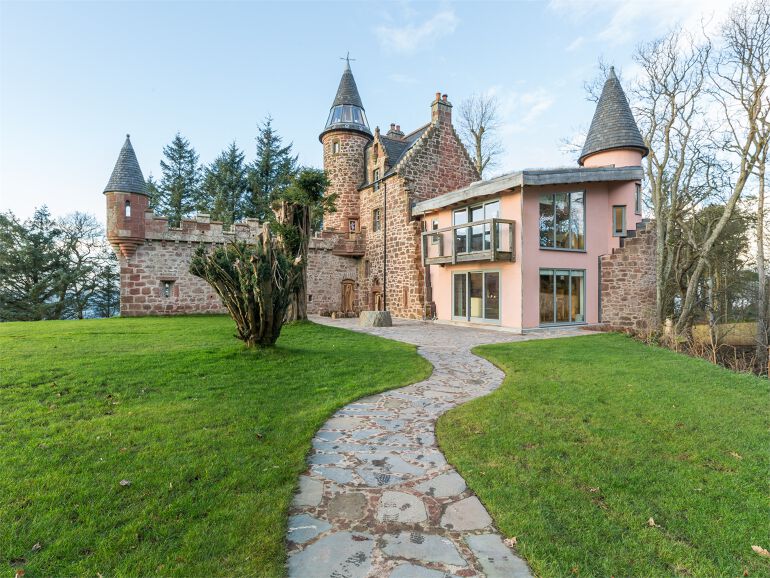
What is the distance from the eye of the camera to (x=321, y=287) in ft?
70.9

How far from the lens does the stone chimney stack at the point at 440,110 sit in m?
19.0

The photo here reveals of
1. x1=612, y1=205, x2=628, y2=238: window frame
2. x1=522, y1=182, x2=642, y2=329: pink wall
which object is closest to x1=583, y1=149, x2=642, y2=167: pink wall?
x1=522, y1=182, x2=642, y2=329: pink wall

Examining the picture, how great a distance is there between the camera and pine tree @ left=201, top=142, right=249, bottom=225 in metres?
31.1

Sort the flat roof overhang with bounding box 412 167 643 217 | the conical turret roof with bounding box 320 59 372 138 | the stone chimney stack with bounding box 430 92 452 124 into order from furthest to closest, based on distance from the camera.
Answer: the conical turret roof with bounding box 320 59 372 138
the stone chimney stack with bounding box 430 92 452 124
the flat roof overhang with bounding box 412 167 643 217

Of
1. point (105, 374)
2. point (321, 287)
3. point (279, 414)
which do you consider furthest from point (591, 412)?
point (321, 287)

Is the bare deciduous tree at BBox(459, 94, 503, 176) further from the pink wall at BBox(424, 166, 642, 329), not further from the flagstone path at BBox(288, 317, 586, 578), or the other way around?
the flagstone path at BBox(288, 317, 586, 578)

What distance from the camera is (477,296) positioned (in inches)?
578

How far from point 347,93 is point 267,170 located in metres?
12.5

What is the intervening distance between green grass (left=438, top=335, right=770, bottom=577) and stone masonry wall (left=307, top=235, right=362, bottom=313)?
16.4m

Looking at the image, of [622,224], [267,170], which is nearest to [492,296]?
[622,224]

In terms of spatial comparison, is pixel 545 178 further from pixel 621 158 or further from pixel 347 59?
pixel 347 59

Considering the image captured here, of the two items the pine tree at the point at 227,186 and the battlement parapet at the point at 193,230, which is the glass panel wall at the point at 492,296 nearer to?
the battlement parapet at the point at 193,230

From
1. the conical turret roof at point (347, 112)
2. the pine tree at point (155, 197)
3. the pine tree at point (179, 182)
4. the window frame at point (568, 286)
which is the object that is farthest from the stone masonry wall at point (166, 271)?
the pine tree at point (155, 197)

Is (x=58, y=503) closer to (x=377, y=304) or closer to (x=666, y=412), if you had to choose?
(x=666, y=412)
